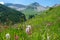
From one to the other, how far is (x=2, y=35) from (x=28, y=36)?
1.05 meters

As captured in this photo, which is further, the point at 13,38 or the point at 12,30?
the point at 12,30

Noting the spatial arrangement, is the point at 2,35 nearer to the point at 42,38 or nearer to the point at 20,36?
the point at 20,36

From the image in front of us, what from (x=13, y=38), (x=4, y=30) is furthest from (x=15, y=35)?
(x=4, y=30)

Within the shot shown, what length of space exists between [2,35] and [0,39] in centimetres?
50

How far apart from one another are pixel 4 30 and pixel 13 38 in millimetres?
962

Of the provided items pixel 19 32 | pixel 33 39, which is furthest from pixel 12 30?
pixel 33 39

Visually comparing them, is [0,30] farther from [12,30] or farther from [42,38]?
→ [42,38]

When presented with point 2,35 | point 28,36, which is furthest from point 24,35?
point 2,35

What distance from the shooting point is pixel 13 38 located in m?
9.02

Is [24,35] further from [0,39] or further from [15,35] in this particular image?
[0,39]

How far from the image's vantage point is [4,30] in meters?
9.84

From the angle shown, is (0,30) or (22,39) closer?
(22,39)

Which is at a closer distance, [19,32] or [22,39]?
[22,39]

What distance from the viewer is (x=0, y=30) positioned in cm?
987
